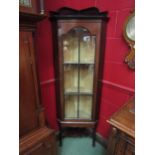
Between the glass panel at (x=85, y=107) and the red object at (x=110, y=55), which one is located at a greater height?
the red object at (x=110, y=55)

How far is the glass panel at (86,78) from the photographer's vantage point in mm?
1752

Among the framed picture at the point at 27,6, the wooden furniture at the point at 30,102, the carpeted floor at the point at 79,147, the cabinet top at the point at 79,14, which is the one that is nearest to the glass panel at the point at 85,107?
the carpeted floor at the point at 79,147

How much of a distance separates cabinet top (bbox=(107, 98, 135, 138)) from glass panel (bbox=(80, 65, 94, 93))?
649 millimetres

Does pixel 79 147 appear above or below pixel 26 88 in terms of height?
below

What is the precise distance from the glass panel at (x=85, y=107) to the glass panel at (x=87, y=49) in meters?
0.45

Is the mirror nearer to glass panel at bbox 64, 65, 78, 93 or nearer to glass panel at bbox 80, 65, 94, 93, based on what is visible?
glass panel at bbox 80, 65, 94, 93

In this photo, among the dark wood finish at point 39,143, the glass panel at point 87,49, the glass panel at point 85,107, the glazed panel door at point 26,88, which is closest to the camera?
the glazed panel door at point 26,88

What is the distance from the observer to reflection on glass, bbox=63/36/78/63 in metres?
1.65

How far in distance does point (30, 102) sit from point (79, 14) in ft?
3.00

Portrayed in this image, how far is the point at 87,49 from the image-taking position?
5.63 feet

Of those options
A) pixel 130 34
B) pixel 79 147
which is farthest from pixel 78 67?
pixel 79 147

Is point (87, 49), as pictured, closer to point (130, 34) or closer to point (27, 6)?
point (130, 34)

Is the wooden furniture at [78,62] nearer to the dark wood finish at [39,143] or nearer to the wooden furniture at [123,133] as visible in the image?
the dark wood finish at [39,143]

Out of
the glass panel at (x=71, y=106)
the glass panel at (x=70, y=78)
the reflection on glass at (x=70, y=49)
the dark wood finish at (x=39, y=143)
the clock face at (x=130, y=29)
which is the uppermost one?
the clock face at (x=130, y=29)
